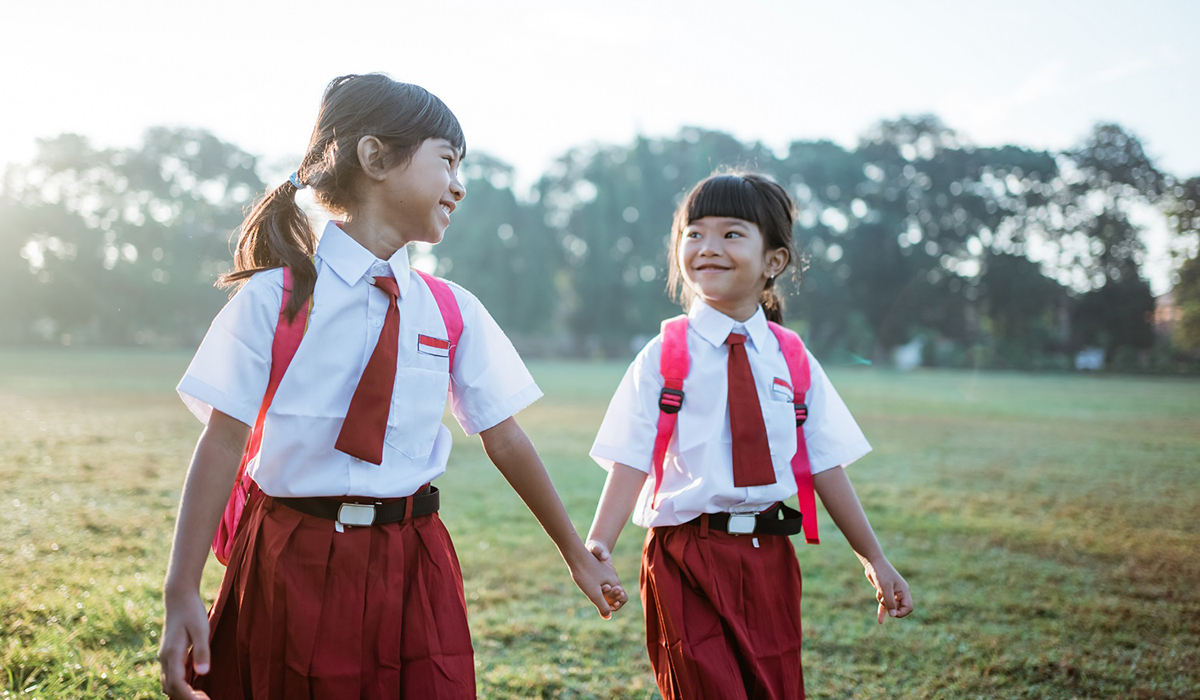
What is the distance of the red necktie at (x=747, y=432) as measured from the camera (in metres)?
2.10

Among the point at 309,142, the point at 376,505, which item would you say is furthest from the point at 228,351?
the point at 309,142

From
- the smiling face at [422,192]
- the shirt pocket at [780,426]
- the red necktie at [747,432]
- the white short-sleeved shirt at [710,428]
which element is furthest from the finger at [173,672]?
the shirt pocket at [780,426]

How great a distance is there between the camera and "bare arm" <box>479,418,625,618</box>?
70.6 inches

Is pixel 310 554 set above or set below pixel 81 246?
below

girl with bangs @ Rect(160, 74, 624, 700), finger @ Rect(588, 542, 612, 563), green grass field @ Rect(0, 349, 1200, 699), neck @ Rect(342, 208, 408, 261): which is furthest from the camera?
green grass field @ Rect(0, 349, 1200, 699)

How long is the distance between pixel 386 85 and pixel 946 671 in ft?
9.28

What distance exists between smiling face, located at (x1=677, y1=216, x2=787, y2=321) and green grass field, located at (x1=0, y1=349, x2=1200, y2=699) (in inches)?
57.9

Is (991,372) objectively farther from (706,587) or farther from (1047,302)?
(706,587)

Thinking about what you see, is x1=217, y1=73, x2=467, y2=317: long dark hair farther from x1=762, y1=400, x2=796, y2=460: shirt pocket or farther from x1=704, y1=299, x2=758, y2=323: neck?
x1=762, y1=400, x2=796, y2=460: shirt pocket

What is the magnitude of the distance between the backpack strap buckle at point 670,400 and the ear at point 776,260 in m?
0.46

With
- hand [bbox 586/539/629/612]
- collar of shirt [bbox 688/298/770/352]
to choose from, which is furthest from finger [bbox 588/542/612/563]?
collar of shirt [bbox 688/298/770/352]

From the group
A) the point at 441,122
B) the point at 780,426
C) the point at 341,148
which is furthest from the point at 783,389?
the point at 341,148

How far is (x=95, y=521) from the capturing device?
4371mm

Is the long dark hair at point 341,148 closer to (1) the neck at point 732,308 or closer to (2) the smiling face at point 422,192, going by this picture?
(2) the smiling face at point 422,192
